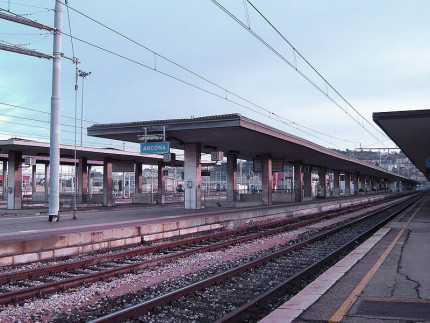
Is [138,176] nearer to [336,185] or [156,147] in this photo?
[156,147]

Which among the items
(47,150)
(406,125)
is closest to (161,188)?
(47,150)

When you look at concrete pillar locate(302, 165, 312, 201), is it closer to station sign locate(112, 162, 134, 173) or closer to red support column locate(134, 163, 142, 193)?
red support column locate(134, 163, 142, 193)

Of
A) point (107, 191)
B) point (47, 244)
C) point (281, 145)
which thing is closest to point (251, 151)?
point (281, 145)

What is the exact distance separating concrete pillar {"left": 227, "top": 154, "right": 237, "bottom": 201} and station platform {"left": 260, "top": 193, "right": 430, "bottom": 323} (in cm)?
2259

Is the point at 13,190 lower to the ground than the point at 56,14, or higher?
lower

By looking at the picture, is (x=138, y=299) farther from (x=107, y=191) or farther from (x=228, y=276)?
(x=107, y=191)

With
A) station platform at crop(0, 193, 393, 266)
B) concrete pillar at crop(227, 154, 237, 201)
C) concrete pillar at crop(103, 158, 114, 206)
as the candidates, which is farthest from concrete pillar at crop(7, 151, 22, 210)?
concrete pillar at crop(227, 154, 237, 201)

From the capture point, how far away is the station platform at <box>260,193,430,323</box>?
5.63m

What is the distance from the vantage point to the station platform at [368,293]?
5.63 m

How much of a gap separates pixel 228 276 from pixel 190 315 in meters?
2.50

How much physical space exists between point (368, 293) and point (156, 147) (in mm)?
16456

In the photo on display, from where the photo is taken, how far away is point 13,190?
30094 millimetres

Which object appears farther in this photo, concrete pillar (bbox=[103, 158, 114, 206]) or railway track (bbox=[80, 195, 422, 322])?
concrete pillar (bbox=[103, 158, 114, 206])

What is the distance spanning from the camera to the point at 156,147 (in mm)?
22109
